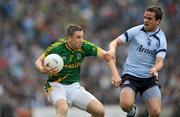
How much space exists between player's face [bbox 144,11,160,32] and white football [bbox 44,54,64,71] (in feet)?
5.57

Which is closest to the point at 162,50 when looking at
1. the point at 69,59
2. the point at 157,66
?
the point at 157,66

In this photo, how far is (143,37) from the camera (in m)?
14.9

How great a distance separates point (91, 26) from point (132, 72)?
11.4m

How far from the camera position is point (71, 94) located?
48.5ft

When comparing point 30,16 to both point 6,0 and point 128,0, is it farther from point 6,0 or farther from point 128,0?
point 128,0

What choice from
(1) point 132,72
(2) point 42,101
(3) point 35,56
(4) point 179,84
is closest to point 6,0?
(3) point 35,56

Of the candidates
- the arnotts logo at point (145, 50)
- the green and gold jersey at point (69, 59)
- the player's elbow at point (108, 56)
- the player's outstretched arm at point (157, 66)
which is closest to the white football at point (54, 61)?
the green and gold jersey at point (69, 59)

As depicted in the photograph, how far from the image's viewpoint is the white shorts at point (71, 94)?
14.7 meters

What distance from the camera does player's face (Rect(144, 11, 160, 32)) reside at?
48.3 ft

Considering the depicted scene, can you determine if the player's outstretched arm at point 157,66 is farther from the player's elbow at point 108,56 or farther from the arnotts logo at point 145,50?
the player's elbow at point 108,56

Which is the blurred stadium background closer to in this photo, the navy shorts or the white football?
the navy shorts

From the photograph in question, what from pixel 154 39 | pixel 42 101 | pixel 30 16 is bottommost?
pixel 42 101

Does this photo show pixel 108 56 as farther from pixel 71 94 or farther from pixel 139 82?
pixel 71 94

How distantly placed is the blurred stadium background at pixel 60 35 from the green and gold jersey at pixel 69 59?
6.13 m
